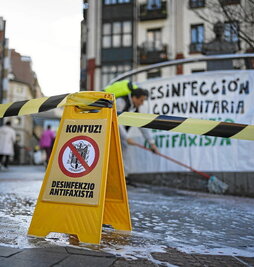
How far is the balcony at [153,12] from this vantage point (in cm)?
2795

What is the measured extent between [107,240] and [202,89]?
480 centimetres

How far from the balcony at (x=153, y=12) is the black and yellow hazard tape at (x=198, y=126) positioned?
26.7 m

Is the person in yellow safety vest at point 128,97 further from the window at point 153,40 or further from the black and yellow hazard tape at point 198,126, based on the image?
the window at point 153,40

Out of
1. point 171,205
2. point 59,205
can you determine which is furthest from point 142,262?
point 171,205

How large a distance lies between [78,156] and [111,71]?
89.3 feet

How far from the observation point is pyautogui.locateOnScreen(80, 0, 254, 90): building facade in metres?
27.4

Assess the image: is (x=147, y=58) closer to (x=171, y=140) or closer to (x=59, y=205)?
(x=171, y=140)

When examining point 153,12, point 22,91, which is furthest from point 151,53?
point 22,91

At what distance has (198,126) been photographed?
2.85 meters

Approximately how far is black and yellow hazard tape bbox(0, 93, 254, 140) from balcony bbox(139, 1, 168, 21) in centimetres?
2671

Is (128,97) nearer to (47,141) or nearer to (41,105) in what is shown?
(41,105)

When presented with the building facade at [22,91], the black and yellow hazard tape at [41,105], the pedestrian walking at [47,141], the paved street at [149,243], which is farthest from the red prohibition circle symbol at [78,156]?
the building facade at [22,91]

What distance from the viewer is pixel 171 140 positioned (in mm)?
7031

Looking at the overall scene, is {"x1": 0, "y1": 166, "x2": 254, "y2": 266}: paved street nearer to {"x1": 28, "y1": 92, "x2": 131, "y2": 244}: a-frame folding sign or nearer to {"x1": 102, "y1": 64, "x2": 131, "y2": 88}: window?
{"x1": 28, "y1": 92, "x2": 131, "y2": 244}: a-frame folding sign
